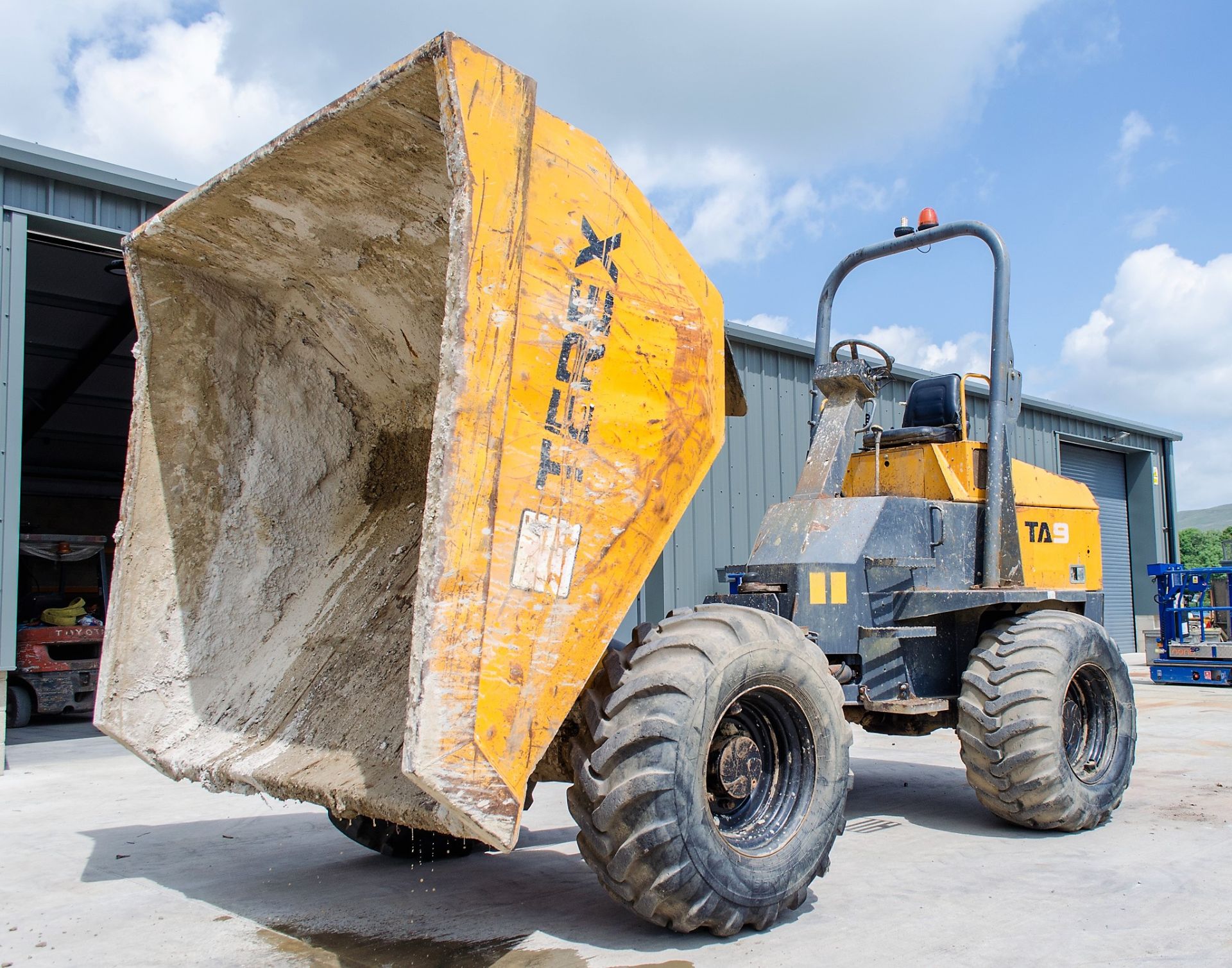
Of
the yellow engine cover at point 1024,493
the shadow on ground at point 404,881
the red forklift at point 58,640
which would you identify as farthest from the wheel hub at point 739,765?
the red forklift at point 58,640

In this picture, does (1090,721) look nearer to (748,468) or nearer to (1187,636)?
(748,468)

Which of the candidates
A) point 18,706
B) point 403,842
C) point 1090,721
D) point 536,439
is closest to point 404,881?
point 403,842

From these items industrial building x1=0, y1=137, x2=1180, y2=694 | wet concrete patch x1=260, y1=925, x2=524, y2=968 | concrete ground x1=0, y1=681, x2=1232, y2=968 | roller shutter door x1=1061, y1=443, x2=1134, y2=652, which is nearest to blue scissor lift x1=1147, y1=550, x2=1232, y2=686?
industrial building x1=0, y1=137, x2=1180, y2=694

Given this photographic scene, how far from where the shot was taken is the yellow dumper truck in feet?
10.4

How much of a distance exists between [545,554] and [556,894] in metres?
1.90

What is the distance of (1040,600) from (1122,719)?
2.71ft

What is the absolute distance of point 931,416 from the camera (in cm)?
645

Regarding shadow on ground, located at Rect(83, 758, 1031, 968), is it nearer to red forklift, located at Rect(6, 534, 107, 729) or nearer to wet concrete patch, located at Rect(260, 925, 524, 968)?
wet concrete patch, located at Rect(260, 925, 524, 968)

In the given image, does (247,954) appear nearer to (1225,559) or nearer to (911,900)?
(911,900)

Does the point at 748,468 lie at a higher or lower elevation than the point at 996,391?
higher

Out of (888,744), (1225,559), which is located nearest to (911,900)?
(888,744)

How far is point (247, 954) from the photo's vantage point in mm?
3719

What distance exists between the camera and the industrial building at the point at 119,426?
844 cm

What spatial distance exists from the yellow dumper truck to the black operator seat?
1.1 inches
